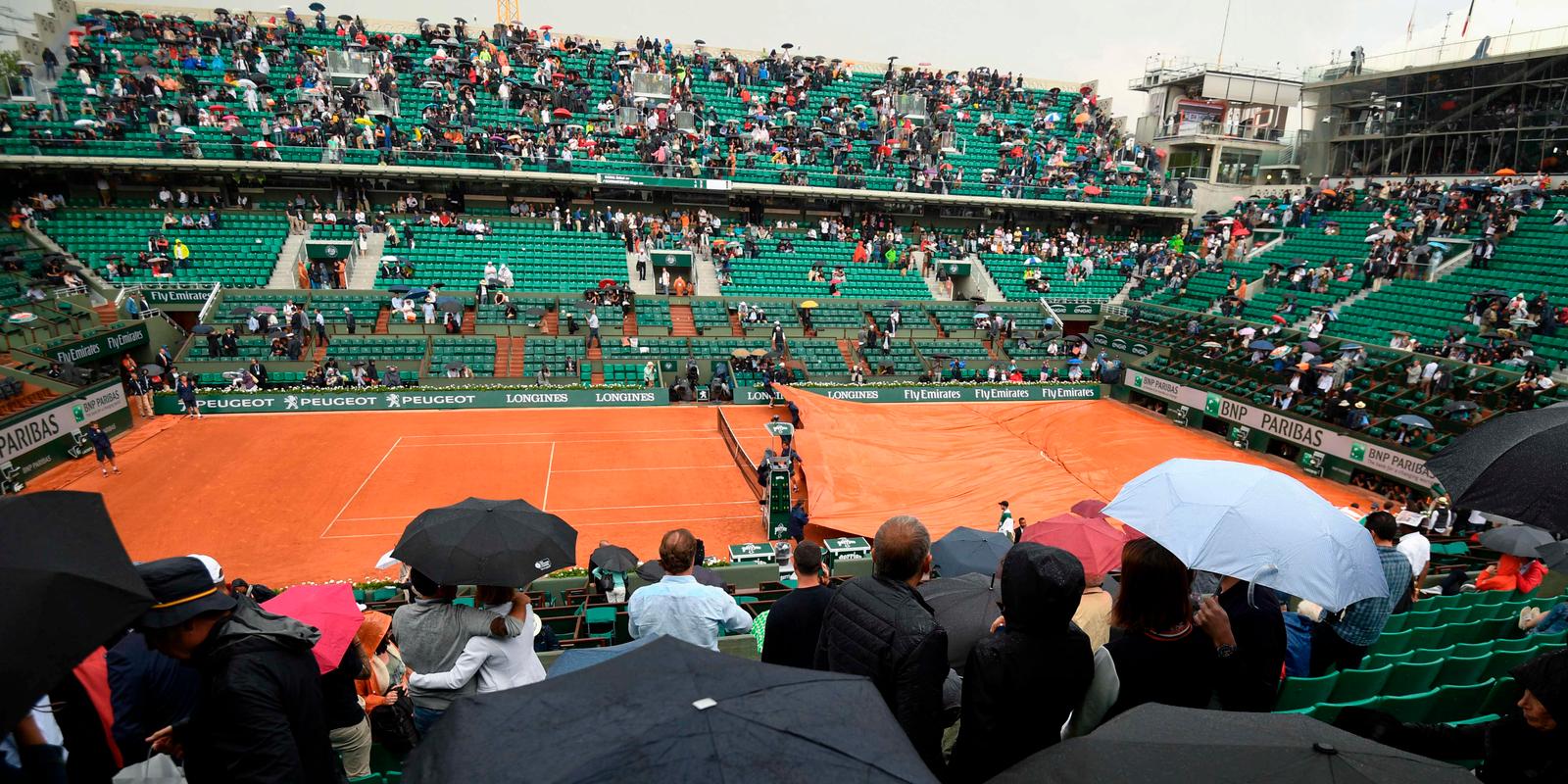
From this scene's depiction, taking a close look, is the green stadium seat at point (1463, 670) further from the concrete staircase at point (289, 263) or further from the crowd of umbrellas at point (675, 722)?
the concrete staircase at point (289, 263)

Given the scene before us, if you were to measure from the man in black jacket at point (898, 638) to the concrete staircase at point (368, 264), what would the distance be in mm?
30317

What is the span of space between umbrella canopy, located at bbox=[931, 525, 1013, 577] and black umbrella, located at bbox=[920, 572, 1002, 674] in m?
3.62

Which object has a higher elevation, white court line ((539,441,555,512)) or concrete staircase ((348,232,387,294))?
concrete staircase ((348,232,387,294))

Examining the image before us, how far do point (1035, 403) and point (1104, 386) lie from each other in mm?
3958

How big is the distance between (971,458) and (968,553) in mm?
10369

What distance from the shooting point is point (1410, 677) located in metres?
5.82

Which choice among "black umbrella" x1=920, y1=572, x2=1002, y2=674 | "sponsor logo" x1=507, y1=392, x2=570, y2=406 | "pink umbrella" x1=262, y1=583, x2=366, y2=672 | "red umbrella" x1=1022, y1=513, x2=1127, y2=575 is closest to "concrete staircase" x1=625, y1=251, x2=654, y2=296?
"sponsor logo" x1=507, y1=392, x2=570, y2=406

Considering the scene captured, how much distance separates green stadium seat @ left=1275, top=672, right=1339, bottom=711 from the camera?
16.7ft

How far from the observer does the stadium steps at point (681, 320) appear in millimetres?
31922

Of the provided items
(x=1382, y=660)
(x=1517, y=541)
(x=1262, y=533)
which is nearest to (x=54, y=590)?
(x=1262, y=533)

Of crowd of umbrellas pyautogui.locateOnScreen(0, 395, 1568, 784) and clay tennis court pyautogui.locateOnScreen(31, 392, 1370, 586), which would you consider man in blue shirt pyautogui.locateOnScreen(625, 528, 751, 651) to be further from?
clay tennis court pyautogui.locateOnScreen(31, 392, 1370, 586)

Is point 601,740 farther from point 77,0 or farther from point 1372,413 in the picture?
point 77,0

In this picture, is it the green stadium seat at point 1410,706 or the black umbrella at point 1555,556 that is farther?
the black umbrella at point 1555,556

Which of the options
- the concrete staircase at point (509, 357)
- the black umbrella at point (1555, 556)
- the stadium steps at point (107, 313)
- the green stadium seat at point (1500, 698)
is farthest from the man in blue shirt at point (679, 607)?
the stadium steps at point (107, 313)
